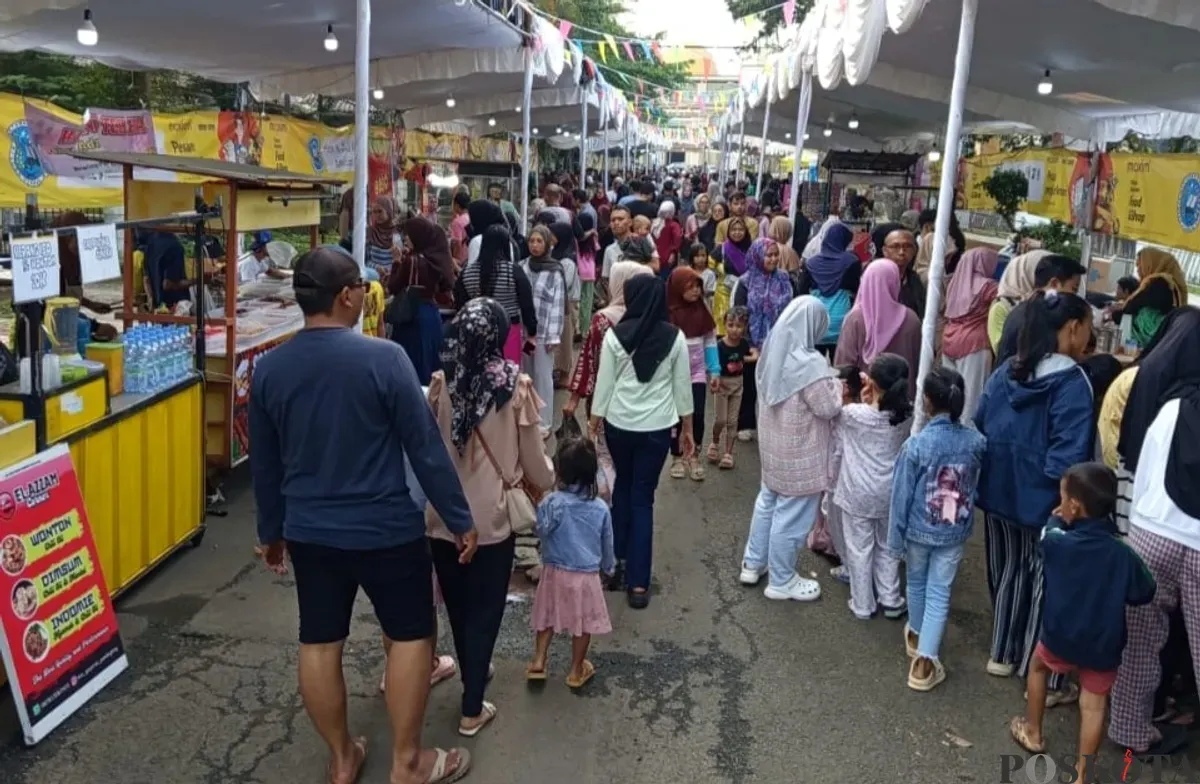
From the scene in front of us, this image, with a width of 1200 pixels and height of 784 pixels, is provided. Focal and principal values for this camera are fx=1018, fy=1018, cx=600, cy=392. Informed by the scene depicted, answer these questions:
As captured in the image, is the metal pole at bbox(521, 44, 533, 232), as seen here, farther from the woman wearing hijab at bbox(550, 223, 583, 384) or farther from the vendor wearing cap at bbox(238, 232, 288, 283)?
the vendor wearing cap at bbox(238, 232, 288, 283)

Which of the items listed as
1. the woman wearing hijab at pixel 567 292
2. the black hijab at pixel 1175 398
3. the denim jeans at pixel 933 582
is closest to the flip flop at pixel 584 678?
the denim jeans at pixel 933 582

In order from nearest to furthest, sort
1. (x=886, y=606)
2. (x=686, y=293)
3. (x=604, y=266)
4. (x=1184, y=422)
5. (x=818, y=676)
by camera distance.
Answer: (x=1184, y=422) → (x=818, y=676) → (x=886, y=606) → (x=686, y=293) → (x=604, y=266)

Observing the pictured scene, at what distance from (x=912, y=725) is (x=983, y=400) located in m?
1.45

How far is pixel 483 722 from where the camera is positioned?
396 centimetres

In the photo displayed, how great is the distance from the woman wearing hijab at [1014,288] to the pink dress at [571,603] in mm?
2875

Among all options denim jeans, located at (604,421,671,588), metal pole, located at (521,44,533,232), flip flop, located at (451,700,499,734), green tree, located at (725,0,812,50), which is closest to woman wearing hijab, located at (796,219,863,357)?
denim jeans, located at (604,421,671,588)

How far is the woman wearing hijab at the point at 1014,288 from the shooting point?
19.2 feet

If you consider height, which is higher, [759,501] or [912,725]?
[759,501]

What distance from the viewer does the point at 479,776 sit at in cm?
364

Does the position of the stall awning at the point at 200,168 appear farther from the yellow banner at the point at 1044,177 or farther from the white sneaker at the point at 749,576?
the yellow banner at the point at 1044,177

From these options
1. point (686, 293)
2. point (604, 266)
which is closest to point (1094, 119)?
point (604, 266)

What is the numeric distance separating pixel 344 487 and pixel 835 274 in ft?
15.7

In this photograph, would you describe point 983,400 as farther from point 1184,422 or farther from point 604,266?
point 604,266

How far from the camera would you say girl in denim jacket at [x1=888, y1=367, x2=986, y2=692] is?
438 centimetres
